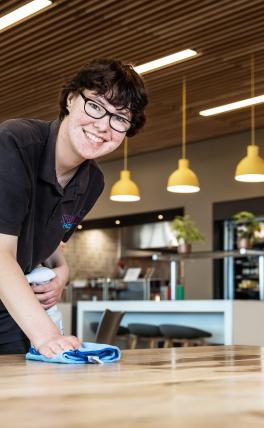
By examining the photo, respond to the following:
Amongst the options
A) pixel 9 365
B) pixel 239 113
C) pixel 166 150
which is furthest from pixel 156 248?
pixel 9 365

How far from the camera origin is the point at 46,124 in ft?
5.19

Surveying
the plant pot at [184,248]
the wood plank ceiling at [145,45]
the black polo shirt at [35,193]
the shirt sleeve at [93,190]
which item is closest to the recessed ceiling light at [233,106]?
the wood plank ceiling at [145,45]

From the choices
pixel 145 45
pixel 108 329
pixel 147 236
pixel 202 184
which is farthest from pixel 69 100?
pixel 147 236

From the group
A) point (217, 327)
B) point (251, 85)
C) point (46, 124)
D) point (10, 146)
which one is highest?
point (251, 85)

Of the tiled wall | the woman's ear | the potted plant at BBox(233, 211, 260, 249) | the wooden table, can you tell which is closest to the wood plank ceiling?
the potted plant at BBox(233, 211, 260, 249)

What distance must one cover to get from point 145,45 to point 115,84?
13.4 ft

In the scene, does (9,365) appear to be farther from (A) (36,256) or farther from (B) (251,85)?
(B) (251,85)

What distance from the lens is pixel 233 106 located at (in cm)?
692

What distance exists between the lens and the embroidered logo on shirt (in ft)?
5.56

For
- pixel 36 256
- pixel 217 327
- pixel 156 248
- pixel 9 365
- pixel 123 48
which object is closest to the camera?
pixel 9 365

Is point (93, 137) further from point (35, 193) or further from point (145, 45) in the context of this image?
point (145, 45)

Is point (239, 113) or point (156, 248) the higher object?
point (239, 113)

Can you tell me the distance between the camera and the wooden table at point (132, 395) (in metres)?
0.55

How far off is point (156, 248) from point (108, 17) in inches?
223
